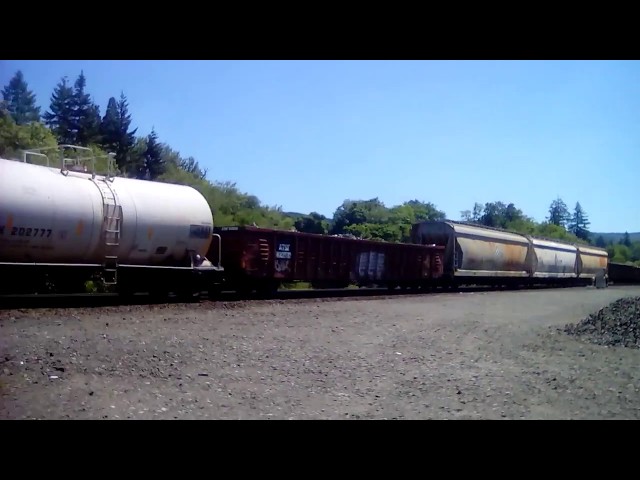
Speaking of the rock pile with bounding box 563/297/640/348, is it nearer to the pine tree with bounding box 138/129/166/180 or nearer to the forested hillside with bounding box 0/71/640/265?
the forested hillside with bounding box 0/71/640/265

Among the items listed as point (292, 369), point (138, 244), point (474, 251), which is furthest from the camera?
point (474, 251)

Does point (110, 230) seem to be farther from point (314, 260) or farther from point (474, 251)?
point (474, 251)

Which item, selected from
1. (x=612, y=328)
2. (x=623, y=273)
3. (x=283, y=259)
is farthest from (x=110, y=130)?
(x=623, y=273)

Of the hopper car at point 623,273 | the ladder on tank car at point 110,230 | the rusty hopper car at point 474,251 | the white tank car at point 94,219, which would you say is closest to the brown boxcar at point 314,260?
the rusty hopper car at point 474,251

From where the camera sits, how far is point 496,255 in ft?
112

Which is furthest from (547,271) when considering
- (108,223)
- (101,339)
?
(101,339)

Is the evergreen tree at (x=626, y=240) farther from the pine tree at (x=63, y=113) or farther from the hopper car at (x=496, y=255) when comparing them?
the pine tree at (x=63, y=113)

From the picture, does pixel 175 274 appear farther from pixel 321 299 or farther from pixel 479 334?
pixel 479 334

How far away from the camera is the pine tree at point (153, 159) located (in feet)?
120

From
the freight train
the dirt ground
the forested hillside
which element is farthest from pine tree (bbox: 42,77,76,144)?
the dirt ground

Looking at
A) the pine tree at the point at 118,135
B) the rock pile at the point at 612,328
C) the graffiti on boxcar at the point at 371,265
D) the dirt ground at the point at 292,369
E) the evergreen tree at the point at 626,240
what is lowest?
the dirt ground at the point at 292,369

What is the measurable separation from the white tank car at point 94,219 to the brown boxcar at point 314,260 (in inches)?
64.6

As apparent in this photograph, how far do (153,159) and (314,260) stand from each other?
18.6 metres

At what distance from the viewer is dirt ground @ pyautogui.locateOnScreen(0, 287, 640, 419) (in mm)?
6758
